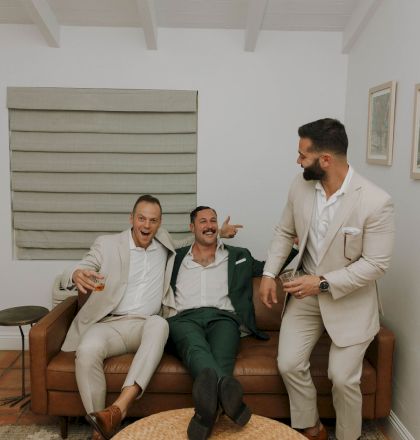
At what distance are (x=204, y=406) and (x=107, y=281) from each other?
1.15 m

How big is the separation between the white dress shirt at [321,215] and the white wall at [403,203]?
0.42 meters

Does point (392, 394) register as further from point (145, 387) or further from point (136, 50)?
point (136, 50)

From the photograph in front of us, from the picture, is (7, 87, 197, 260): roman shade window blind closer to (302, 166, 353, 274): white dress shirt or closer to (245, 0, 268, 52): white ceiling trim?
(245, 0, 268, 52): white ceiling trim

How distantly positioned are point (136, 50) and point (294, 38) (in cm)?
121

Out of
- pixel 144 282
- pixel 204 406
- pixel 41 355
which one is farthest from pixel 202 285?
pixel 204 406

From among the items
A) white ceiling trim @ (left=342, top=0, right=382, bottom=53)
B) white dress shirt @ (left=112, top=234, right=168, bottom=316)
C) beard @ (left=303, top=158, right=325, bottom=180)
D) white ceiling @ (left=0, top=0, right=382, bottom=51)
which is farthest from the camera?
white ceiling @ (left=0, top=0, right=382, bottom=51)

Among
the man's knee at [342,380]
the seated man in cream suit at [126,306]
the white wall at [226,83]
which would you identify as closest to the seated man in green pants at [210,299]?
the seated man in cream suit at [126,306]

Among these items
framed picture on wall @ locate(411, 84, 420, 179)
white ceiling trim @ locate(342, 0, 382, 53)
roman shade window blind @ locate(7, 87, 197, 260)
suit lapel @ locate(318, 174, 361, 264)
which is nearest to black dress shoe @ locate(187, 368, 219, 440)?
suit lapel @ locate(318, 174, 361, 264)

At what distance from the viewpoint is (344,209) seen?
8.19 feet

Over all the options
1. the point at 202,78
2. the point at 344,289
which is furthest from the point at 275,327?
the point at 202,78

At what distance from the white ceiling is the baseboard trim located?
252cm

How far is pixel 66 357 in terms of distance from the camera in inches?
112

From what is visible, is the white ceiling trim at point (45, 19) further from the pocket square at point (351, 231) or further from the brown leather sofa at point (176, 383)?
the pocket square at point (351, 231)

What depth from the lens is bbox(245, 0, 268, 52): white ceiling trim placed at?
3332 millimetres
